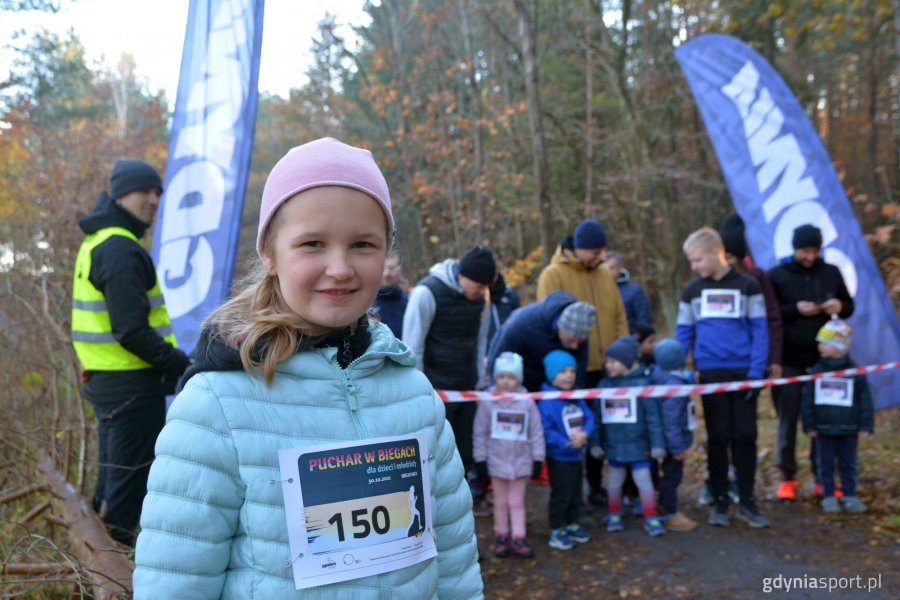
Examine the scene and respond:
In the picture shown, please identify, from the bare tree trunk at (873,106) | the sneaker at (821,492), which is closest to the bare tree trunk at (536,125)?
the sneaker at (821,492)

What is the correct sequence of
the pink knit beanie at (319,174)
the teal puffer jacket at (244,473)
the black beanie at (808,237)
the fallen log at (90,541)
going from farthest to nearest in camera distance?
the black beanie at (808,237), the fallen log at (90,541), the pink knit beanie at (319,174), the teal puffer jacket at (244,473)

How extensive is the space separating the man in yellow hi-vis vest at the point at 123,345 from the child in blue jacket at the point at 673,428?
365 centimetres

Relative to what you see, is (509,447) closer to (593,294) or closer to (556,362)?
(556,362)

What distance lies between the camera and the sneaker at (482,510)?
20.6ft

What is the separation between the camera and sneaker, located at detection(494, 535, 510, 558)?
5164 millimetres

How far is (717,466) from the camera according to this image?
562cm

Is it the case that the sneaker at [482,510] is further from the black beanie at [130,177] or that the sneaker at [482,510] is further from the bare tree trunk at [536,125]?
the bare tree trunk at [536,125]

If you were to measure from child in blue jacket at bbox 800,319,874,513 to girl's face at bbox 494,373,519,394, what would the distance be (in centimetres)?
264

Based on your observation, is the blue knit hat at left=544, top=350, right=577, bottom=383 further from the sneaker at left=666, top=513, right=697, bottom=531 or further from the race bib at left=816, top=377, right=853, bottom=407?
the race bib at left=816, top=377, right=853, bottom=407

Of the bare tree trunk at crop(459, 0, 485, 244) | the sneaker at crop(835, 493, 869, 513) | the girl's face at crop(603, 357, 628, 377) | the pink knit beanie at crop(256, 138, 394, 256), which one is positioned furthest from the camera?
the bare tree trunk at crop(459, 0, 485, 244)

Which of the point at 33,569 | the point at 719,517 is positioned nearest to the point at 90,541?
the point at 33,569

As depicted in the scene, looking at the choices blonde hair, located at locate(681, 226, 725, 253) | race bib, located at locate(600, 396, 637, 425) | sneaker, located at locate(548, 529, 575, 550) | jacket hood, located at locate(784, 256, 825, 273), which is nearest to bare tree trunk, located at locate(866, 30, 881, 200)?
jacket hood, located at locate(784, 256, 825, 273)

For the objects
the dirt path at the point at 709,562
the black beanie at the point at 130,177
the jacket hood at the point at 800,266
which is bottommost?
the dirt path at the point at 709,562

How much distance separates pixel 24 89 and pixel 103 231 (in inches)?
772
